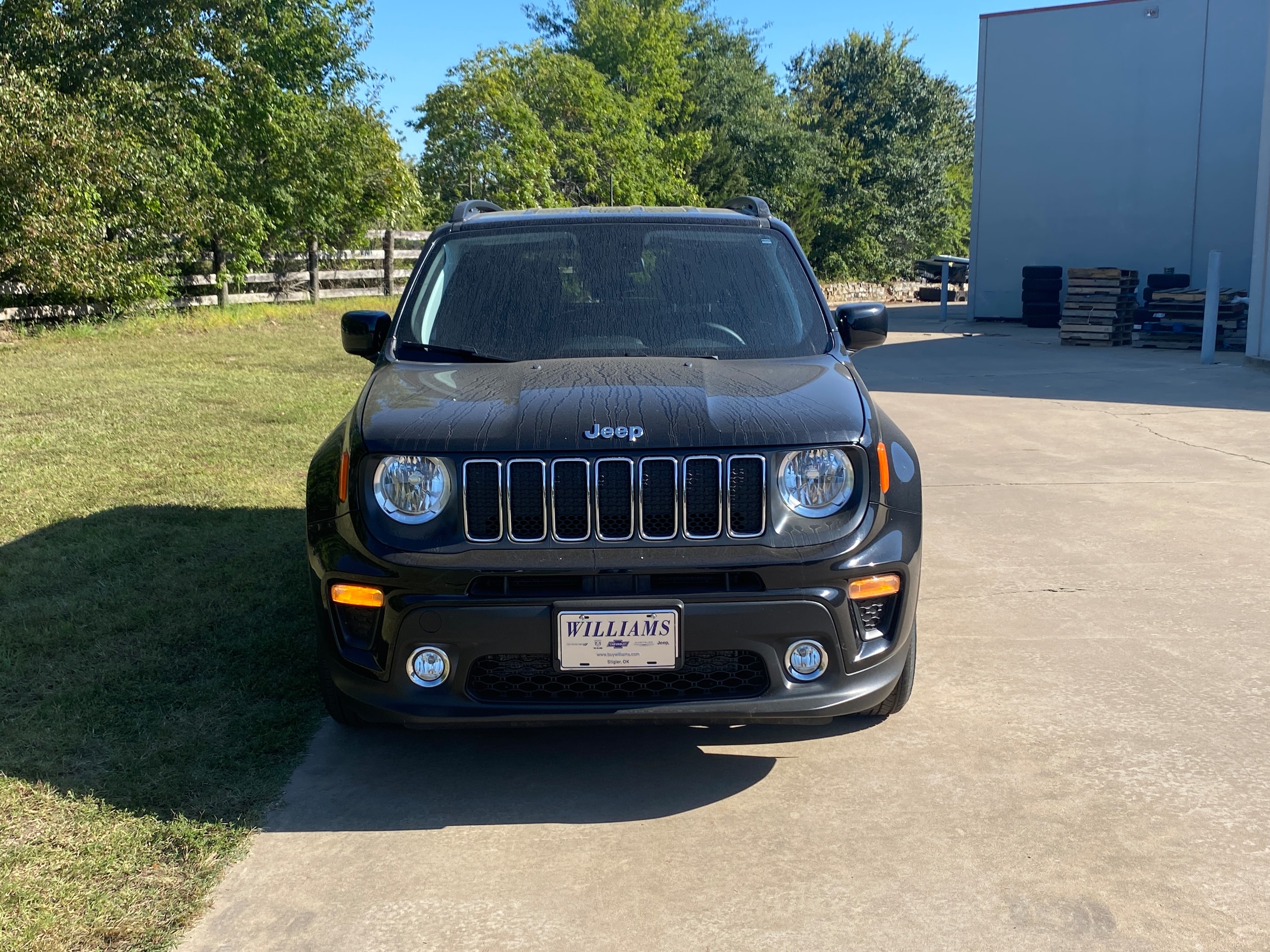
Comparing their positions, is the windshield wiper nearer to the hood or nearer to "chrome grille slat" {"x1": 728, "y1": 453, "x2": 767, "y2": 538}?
the hood

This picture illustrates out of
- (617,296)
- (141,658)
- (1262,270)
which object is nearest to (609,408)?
(617,296)

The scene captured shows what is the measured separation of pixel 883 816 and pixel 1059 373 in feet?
44.3

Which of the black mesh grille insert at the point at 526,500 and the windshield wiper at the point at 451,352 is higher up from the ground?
the windshield wiper at the point at 451,352

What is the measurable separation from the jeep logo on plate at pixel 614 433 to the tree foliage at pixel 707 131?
100.0ft

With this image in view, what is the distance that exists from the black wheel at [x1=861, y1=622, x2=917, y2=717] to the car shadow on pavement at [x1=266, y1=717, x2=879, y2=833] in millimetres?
112

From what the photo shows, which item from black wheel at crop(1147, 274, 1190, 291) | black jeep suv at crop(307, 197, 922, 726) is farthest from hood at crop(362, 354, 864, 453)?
black wheel at crop(1147, 274, 1190, 291)

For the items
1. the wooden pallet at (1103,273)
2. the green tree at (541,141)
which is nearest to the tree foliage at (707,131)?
the green tree at (541,141)

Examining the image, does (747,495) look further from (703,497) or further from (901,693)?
(901,693)

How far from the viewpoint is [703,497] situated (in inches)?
134

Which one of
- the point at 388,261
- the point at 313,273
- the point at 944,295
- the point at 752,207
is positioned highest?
the point at 752,207

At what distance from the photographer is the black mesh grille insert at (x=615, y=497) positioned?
3402 mm

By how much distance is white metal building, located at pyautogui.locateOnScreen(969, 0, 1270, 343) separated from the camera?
2272 centimetres

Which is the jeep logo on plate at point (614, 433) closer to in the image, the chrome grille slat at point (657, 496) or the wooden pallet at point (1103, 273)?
the chrome grille slat at point (657, 496)

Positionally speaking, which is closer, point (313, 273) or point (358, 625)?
point (358, 625)
